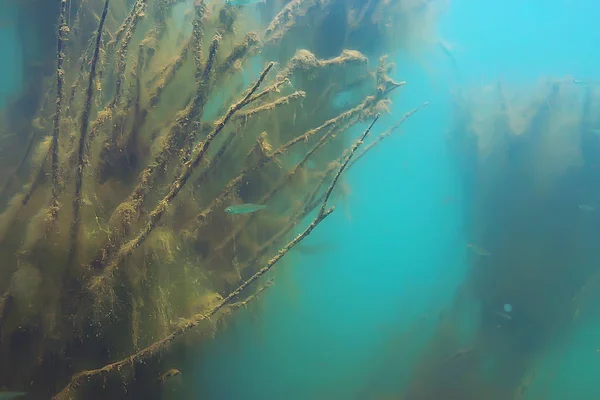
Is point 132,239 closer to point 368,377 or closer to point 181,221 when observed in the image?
point 181,221

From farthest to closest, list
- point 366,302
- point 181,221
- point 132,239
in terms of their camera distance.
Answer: point 366,302 < point 181,221 < point 132,239

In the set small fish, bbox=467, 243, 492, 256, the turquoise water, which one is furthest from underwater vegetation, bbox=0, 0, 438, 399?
small fish, bbox=467, 243, 492, 256

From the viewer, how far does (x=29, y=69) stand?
14.8ft

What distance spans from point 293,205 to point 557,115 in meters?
6.36

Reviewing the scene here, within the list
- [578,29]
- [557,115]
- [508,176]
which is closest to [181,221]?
[508,176]

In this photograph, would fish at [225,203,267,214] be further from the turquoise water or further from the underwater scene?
the turquoise water

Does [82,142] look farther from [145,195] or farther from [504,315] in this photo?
[504,315]

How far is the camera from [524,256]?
6480 mm

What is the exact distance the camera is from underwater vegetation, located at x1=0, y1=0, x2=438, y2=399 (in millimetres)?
2369

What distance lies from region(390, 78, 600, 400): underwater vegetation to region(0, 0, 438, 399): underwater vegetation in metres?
4.34

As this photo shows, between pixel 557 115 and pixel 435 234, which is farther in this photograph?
pixel 435 234

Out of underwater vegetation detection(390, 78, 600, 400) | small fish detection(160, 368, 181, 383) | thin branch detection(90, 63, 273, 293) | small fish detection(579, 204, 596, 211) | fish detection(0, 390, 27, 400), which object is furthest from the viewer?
small fish detection(579, 204, 596, 211)

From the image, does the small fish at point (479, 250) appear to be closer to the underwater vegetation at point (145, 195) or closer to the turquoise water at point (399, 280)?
the turquoise water at point (399, 280)

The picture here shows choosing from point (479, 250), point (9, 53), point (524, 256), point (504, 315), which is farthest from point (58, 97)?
point (524, 256)
